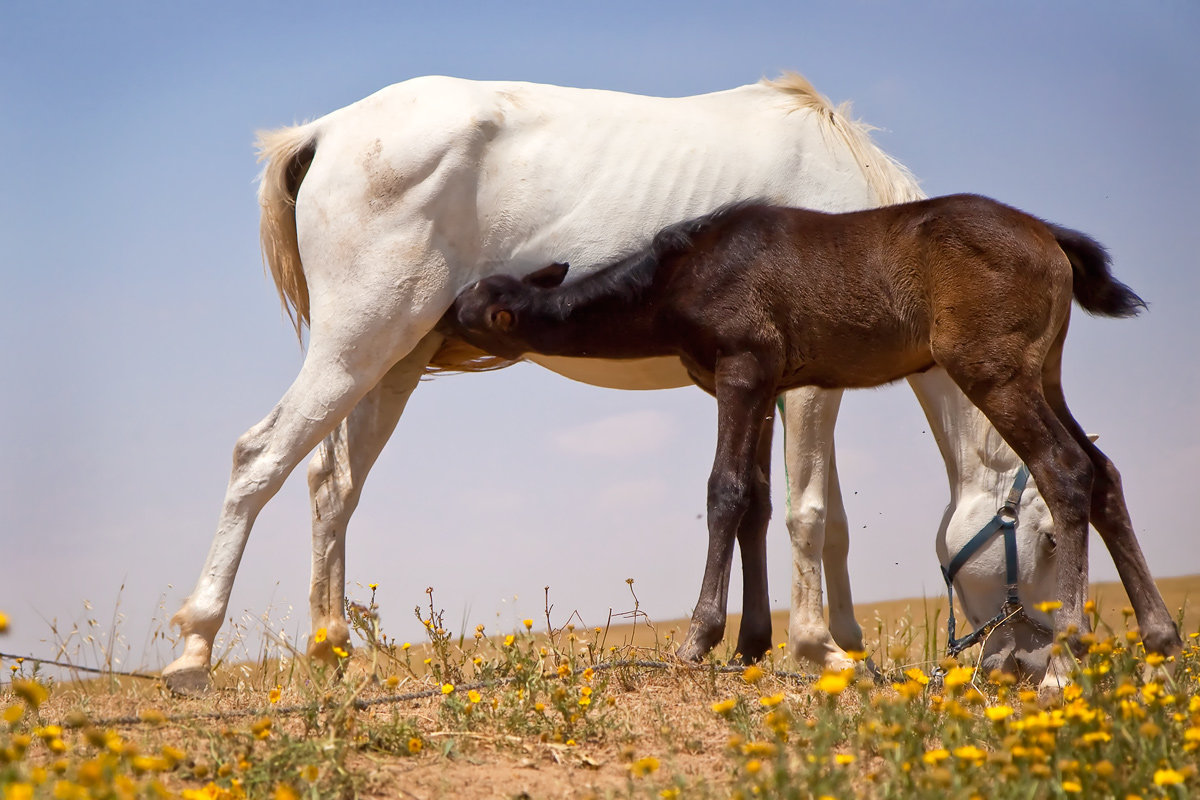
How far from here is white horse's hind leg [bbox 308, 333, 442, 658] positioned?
5562 millimetres

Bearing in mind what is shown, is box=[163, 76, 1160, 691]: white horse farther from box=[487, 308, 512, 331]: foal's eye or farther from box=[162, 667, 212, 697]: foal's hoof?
box=[487, 308, 512, 331]: foal's eye

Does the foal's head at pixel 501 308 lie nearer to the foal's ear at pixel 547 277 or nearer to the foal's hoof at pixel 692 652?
the foal's ear at pixel 547 277

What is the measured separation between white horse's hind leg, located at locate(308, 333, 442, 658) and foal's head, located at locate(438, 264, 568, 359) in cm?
104

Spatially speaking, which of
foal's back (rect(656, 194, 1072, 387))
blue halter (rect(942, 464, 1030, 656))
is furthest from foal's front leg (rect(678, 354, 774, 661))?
blue halter (rect(942, 464, 1030, 656))

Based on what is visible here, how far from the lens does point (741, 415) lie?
13.7 feet

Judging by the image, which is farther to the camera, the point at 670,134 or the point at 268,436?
the point at 670,134

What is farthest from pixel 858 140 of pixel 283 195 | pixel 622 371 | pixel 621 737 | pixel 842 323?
pixel 621 737

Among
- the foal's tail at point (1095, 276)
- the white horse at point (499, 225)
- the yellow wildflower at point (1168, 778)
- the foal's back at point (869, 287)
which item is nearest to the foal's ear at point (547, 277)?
the white horse at point (499, 225)

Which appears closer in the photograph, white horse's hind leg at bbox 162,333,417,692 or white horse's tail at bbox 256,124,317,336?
white horse's hind leg at bbox 162,333,417,692

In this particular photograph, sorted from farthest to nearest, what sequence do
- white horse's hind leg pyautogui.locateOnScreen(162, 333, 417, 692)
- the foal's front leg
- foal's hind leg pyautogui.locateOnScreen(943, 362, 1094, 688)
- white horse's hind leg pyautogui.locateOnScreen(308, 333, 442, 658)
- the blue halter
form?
1. white horse's hind leg pyautogui.locateOnScreen(308, 333, 442, 658)
2. the blue halter
3. white horse's hind leg pyautogui.locateOnScreen(162, 333, 417, 692)
4. the foal's front leg
5. foal's hind leg pyautogui.locateOnScreen(943, 362, 1094, 688)

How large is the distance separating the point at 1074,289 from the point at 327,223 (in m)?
3.41

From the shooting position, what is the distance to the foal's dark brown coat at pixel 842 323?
12.6ft

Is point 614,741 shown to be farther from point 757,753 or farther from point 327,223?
point 327,223

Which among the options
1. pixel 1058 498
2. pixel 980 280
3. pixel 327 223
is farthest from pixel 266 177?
pixel 1058 498
